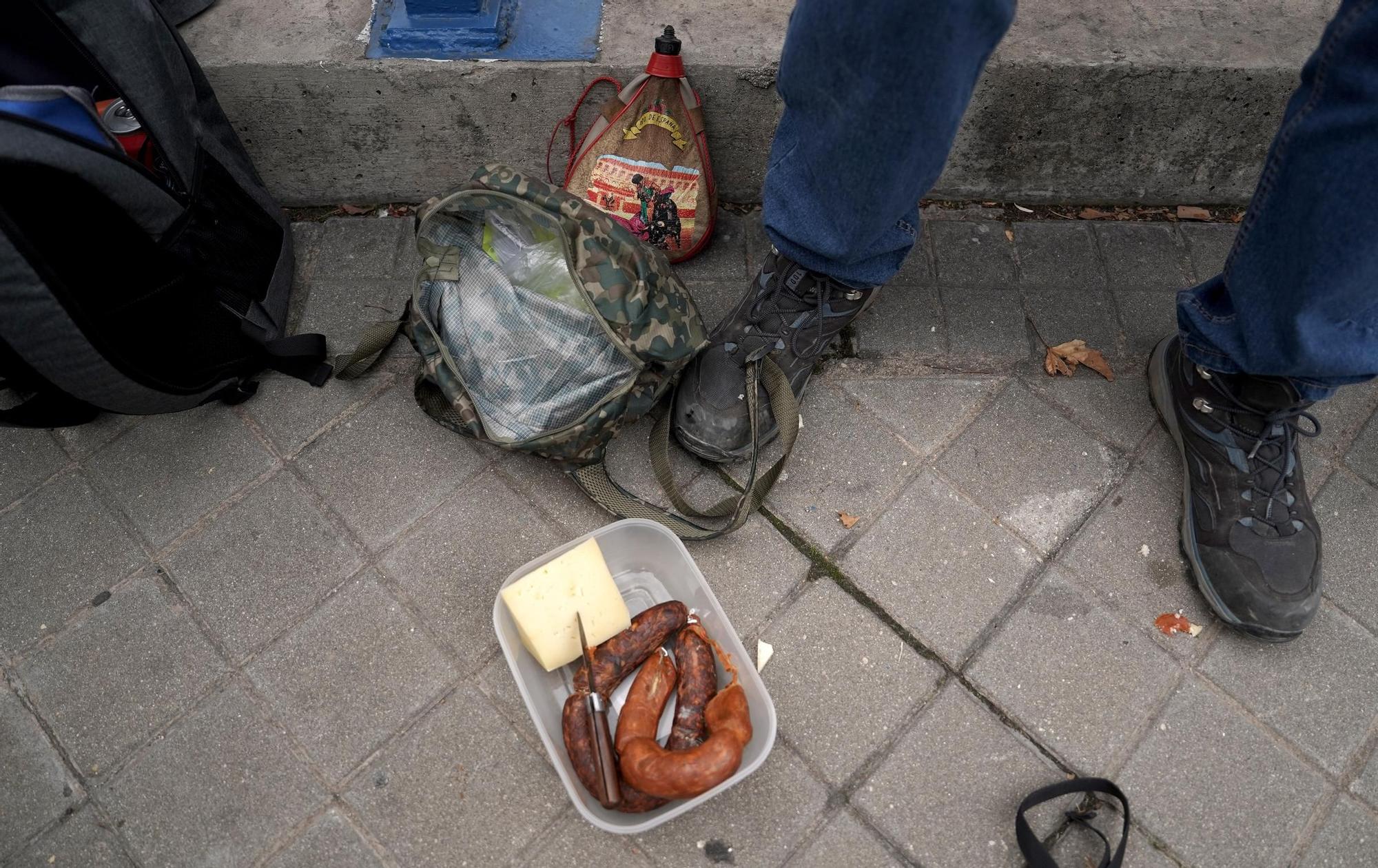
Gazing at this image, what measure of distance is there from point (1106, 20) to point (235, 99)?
2.53 metres

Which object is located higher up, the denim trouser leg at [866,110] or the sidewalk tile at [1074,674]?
the denim trouser leg at [866,110]

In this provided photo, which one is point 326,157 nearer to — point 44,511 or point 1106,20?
point 44,511

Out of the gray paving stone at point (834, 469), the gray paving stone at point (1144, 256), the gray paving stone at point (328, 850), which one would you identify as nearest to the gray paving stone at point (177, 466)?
the gray paving stone at point (328, 850)

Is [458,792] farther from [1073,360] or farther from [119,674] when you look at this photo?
[1073,360]

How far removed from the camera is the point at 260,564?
6.83ft

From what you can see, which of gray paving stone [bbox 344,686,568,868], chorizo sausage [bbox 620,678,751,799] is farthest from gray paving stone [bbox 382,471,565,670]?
chorizo sausage [bbox 620,678,751,799]

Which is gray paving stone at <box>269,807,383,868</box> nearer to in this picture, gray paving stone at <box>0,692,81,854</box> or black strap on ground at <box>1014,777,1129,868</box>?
gray paving stone at <box>0,692,81,854</box>

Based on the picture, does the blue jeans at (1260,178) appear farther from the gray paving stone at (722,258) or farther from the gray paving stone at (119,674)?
the gray paving stone at (119,674)

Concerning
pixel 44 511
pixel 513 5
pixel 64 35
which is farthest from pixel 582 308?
pixel 44 511

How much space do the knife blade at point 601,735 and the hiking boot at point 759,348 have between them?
609 mm

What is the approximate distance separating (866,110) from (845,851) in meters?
1.51

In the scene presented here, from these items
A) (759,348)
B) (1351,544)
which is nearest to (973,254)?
(759,348)

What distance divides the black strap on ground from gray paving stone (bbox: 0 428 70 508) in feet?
8.17

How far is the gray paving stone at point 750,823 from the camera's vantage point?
1.75 metres
